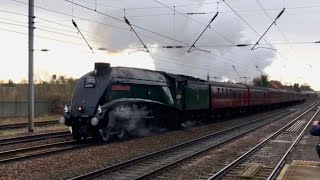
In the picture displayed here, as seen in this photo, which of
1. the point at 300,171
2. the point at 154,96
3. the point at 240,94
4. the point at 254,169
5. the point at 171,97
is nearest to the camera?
the point at 300,171

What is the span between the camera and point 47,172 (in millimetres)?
10625

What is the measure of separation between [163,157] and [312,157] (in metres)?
4.90

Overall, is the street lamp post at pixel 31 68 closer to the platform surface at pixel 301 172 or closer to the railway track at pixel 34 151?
the railway track at pixel 34 151

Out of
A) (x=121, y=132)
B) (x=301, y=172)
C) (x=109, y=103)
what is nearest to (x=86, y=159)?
(x=109, y=103)

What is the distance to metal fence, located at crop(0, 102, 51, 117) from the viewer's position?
3800cm

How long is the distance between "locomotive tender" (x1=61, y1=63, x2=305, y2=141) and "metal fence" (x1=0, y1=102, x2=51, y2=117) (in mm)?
18998

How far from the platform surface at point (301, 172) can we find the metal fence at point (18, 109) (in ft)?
105

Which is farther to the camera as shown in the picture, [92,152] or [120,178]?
Answer: [92,152]

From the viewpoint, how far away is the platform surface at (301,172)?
9312mm

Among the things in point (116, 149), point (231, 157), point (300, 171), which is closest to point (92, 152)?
point (116, 149)

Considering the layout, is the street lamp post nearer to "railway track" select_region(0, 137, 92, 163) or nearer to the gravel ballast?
"railway track" select_region(0, 137, 92, 163)

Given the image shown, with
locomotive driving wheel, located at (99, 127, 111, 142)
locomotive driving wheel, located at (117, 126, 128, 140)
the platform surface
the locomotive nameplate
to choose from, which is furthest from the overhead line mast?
the platform surface

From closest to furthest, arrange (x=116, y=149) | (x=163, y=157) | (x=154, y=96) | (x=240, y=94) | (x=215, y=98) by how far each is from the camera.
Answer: (x=163, y=157) → (x=116, y=149) → (x=154, y=96) → (x=215, y=98) → (x=240, y=94)

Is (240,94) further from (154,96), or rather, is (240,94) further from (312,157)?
(312,157)
